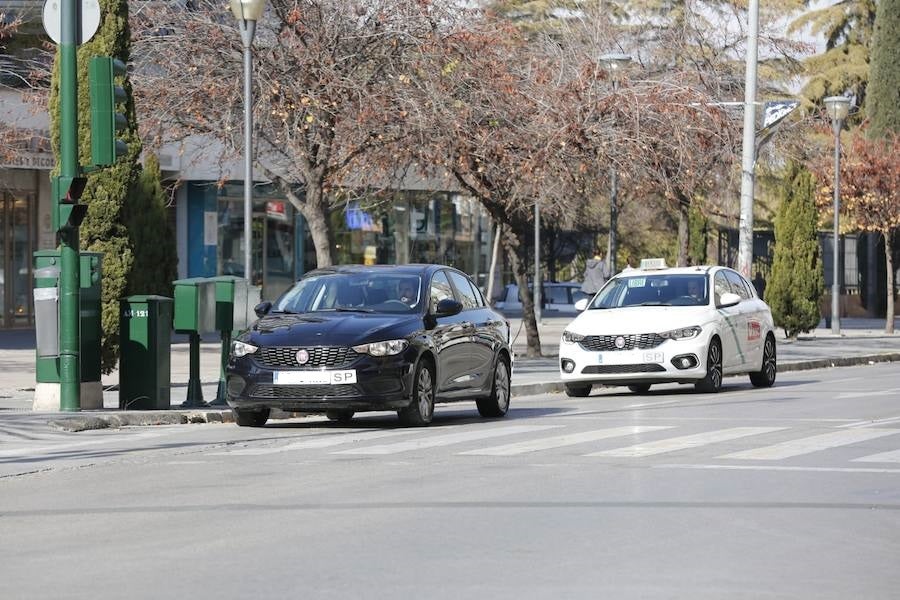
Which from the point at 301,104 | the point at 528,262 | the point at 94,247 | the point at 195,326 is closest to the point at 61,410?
the point at 195,326

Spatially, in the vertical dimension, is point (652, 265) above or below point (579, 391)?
above

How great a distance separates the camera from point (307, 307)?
16859 mm

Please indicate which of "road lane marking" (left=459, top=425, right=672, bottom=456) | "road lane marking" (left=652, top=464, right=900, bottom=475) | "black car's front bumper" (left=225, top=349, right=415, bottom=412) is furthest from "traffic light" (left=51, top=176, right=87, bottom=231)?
"road lane marking" (left=652, top=464, right=900, bottom=475)

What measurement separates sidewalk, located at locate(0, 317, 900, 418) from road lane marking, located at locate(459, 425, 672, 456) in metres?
4.38

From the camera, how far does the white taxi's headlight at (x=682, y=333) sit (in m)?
21.2

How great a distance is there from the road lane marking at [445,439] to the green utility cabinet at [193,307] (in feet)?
12.6

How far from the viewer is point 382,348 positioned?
1562 centimetres

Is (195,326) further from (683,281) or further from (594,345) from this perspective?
(683,281)

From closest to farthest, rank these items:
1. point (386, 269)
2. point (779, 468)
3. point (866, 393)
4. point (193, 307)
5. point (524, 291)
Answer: point (779, 468)
point (386, 269)
point (193, 307)
point (866, 393)
point (524, 291)

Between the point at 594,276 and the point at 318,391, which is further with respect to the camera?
the point at 594,276

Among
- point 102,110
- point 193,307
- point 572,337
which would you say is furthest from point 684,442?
point 572,337

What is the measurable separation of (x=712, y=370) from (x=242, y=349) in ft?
25.5

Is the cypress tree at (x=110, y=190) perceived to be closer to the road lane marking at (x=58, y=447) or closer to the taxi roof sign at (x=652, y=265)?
the road lane marking at (x=58, y=447)

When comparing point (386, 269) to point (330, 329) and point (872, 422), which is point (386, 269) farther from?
point (872, 422)
